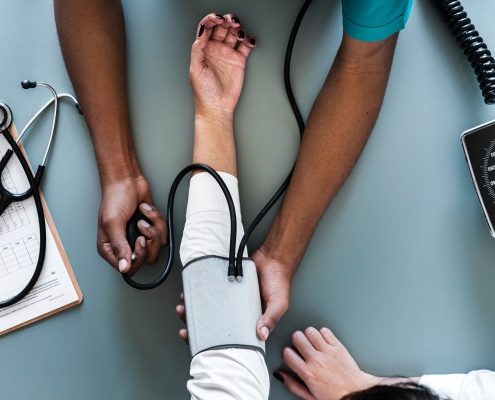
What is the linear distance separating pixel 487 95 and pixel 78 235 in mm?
924

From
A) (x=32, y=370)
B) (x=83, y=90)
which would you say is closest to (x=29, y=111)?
(x=83, y=90)

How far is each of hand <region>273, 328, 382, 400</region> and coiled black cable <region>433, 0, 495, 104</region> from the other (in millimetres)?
617

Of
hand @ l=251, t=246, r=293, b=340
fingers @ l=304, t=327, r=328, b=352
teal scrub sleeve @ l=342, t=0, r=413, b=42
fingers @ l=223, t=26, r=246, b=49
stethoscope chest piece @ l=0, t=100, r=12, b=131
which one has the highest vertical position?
teal scrub sleeve @ l=342, t=0, r=413, b=42

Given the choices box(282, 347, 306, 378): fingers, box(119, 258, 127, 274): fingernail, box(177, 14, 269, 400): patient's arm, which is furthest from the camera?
box(282, 347, 306, 378): fingers

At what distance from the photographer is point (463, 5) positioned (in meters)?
0.92

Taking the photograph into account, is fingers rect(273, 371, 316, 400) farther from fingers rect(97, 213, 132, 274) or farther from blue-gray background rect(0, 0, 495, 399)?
fingers rect(97, 213, 132, 274)

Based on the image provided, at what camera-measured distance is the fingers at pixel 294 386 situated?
87 cm

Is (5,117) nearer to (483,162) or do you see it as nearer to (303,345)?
(303,345)

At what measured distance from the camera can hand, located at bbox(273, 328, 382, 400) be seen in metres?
0.86

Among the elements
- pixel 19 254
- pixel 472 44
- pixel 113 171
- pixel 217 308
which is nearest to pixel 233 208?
pixel 217 308

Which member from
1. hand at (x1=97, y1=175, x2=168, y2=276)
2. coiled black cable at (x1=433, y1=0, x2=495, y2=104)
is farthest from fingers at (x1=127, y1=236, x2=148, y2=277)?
coiled black cable at (x1=433, y1=0, x2=495, y2=104)

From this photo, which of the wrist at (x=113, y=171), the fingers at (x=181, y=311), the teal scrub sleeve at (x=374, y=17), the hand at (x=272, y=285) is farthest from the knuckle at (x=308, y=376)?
the teal scrub sleeve at (x=374, y=17)

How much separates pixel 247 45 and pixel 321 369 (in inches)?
28.1

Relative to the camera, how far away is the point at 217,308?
27.2 inches
